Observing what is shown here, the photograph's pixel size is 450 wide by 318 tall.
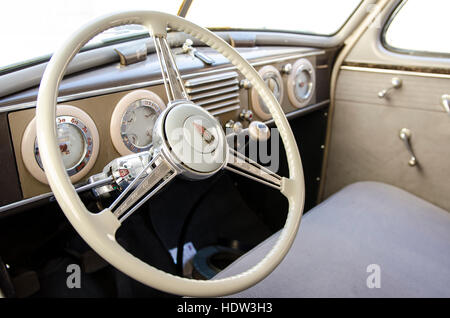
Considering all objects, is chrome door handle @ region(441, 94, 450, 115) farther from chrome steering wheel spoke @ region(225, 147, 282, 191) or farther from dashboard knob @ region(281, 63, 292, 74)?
chrome steering wheel spoke @ region(225, 147, 282, 191)

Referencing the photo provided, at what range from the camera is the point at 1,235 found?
3.95 ft

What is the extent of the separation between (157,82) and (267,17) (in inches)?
38.1

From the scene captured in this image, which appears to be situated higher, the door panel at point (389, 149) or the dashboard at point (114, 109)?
the dashboard at point (114, 109)

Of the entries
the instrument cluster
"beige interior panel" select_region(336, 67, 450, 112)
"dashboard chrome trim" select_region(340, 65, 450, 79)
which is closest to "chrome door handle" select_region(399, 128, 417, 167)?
"beige interior panel" select_region(336, 67, 450, 112)

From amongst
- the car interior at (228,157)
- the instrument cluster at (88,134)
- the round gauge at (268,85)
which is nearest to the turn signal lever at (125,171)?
the car interior at (228,157)

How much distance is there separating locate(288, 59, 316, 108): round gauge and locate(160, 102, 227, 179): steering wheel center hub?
85cm

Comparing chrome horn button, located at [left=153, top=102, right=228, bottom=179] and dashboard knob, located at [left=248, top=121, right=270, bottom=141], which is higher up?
chrome horn button, located at [left=153, top=102, right=228, bottom=179]

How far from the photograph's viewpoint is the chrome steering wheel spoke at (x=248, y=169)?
91 centimetres

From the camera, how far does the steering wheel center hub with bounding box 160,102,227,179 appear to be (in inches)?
31.6

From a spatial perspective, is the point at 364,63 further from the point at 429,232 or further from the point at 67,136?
the point at 67,136

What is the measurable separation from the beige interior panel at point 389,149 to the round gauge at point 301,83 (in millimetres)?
237

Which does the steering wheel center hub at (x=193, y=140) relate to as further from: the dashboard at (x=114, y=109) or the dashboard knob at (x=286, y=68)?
the dashboard knob at (x=286, y=68)

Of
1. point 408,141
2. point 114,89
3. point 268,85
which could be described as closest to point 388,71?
point 408,141
